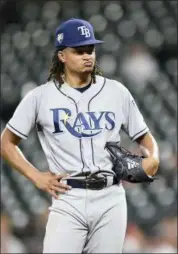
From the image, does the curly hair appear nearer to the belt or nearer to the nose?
the nose

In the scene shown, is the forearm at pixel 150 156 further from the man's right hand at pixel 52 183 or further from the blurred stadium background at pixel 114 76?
the blurred stadium background at pixel 114 76

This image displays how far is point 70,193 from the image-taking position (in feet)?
10.1

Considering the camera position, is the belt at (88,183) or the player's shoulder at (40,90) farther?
the player's shoulder at (40,90)

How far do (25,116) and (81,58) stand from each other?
1.11 ft

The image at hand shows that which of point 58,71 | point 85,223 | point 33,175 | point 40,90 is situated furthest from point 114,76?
point 85,223

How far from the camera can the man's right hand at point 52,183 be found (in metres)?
3.08

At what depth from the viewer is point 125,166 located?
3.13 metres

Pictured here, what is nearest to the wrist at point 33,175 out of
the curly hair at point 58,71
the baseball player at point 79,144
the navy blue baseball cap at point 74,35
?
the baseball player at point 79,144

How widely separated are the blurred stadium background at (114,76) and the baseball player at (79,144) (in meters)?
1.80

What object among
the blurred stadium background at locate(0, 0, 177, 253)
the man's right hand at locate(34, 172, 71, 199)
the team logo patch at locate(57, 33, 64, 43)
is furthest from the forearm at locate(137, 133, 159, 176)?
the blurred stadium background at locate(0, 0, 177, 253)

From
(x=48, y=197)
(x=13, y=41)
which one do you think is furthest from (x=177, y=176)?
(x=13, y=41)

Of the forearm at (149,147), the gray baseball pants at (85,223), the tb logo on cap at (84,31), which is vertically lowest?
the gray baseball pants at (85,223)

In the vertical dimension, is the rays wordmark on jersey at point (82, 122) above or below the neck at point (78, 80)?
below

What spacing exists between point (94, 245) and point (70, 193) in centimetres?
23
